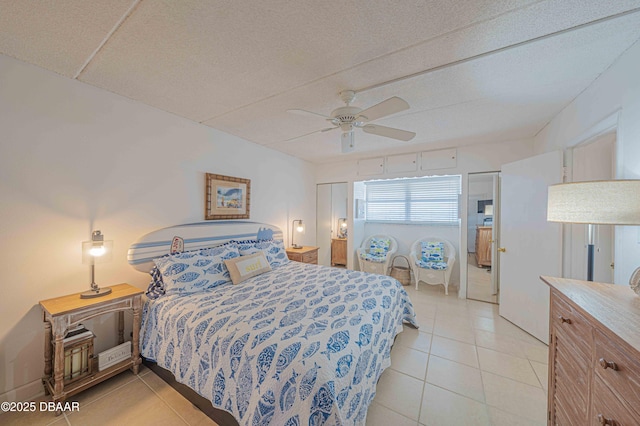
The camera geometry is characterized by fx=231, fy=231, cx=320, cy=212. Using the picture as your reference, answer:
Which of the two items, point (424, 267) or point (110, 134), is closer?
point (110, 134)

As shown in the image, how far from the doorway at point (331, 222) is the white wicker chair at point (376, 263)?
519 millimetres

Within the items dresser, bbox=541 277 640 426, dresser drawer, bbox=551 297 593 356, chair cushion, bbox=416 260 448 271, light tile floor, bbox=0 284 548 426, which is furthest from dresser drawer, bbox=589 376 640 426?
chair cushion, bbox=416 260 448 271

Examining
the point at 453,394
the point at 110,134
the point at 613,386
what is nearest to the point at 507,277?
the point at 453,394

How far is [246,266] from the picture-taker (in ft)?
8.64

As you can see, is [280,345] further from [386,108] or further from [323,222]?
[323,222]

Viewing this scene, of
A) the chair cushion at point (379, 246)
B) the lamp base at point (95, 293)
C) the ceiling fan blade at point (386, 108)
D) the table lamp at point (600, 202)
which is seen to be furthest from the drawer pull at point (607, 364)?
the chair cushion at point (379, 246)

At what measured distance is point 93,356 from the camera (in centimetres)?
189

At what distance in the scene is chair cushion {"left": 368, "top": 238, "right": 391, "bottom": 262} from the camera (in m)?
4.75

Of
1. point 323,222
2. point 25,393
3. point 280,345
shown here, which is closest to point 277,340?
point 280,345

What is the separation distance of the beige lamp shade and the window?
122 inches

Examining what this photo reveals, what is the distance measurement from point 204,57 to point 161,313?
81.3 inches

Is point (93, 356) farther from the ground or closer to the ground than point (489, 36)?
closer to the ground

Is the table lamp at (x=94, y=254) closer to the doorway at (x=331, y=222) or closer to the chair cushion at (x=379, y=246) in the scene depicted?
the doorway at (x=331, y=222)

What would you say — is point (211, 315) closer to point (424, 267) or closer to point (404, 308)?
point (404, 308)
